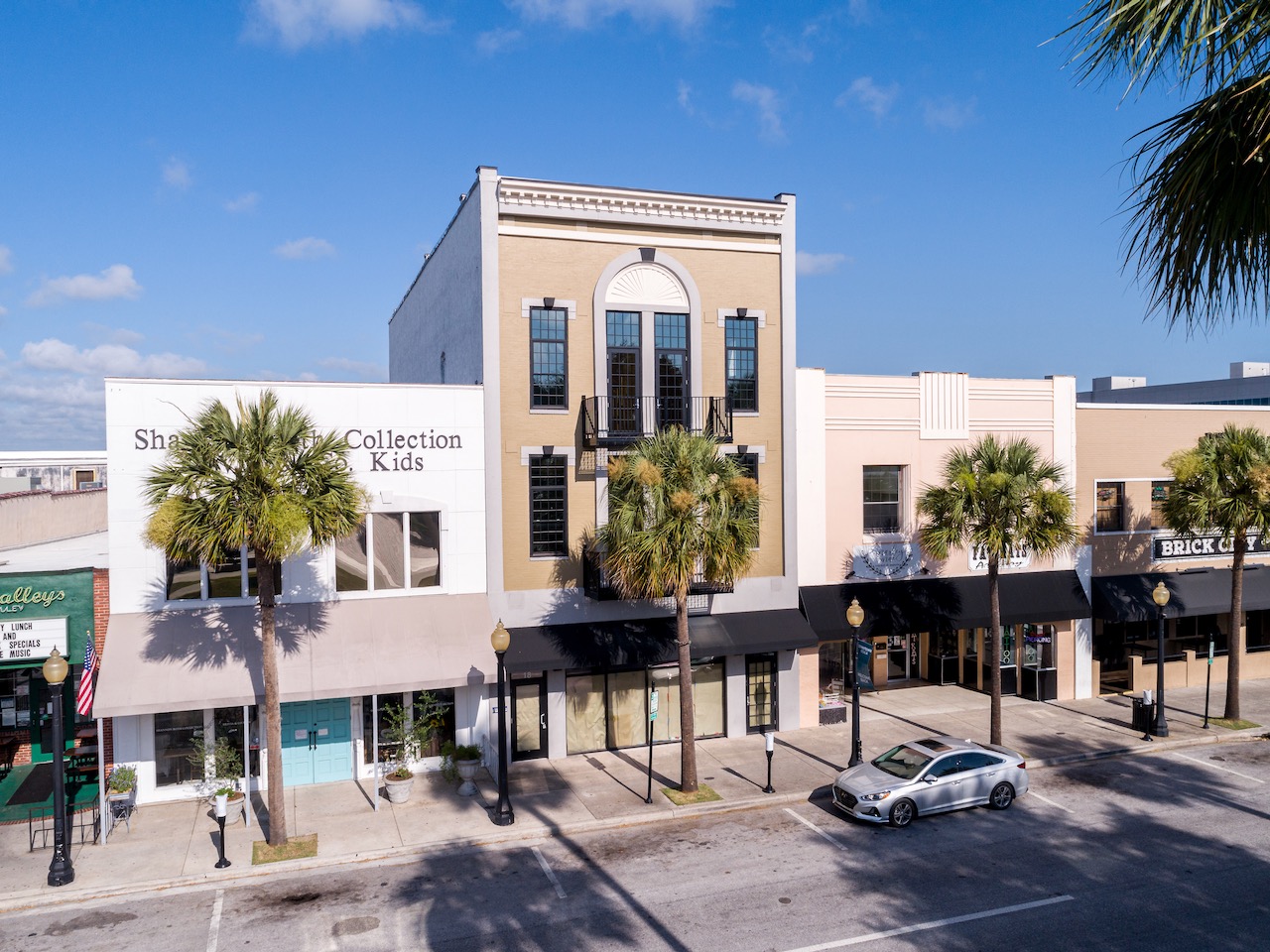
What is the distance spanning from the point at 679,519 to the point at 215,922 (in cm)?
1066

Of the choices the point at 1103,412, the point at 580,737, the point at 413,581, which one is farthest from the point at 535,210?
the point at 1103,412

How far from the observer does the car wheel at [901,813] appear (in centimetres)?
1845

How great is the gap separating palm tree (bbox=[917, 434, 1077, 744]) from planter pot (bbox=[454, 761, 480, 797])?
12.4 metres

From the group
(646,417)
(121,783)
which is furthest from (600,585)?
(121,783)

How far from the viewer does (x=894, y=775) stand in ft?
62.4

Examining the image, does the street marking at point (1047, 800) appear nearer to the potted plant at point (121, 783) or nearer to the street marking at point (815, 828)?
the street marking at point (815, 828)

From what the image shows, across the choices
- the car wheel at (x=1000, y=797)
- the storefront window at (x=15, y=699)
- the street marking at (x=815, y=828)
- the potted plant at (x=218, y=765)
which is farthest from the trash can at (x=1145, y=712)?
the storefront window at (x=15, y=699)

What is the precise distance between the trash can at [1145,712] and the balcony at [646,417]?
42.2 feet

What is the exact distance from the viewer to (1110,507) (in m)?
29.0

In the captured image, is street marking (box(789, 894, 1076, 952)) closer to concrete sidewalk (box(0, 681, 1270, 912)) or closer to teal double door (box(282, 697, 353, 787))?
concrete sidewalk (box(0, 681, 1270, 912))

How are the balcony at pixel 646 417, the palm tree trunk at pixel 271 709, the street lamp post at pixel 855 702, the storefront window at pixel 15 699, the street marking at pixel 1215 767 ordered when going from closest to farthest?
the palm tree trunk at pixel 271 709 → the street marking at pixel 1215 767 → the street lamp post at pixel 855 702 → the storefront window at pixel 15 699 → the balcony at pixel 646 417

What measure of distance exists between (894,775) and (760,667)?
6.32m

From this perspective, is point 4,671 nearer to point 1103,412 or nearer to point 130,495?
point 130,495

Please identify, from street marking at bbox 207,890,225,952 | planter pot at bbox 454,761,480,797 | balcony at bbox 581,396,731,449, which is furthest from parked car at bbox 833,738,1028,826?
street marking at bbox 207,890,225,952
